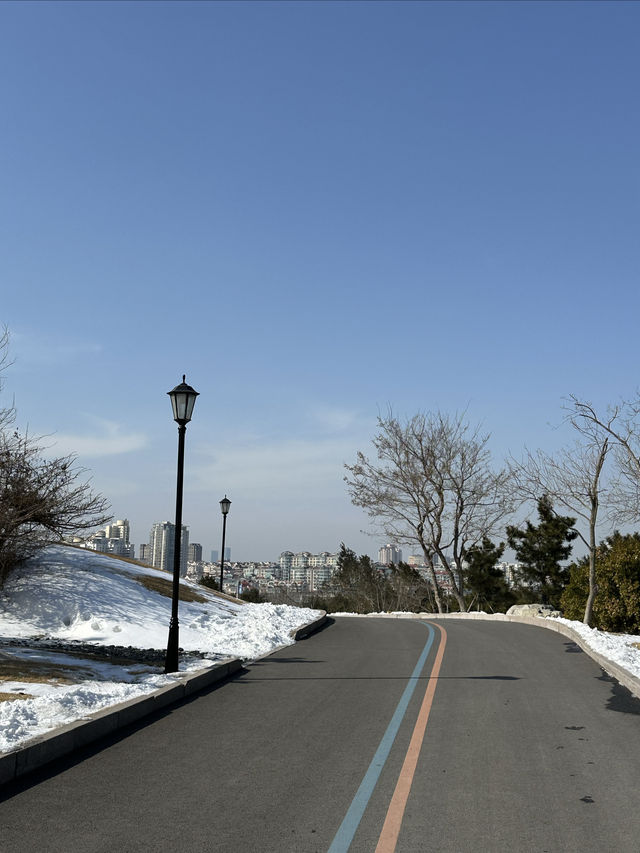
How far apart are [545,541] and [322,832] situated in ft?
157

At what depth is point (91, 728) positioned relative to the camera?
7.85 metres

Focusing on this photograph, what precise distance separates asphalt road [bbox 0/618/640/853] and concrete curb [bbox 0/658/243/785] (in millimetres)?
145

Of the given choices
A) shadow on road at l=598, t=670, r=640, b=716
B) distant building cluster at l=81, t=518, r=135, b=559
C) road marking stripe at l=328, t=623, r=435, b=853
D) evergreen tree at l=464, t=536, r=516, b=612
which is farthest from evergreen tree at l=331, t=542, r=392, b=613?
road marking stripe at l=328, t=623, r=435, b=853

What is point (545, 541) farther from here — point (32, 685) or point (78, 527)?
point (32, 685)

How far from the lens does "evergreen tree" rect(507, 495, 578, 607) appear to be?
49750 mm

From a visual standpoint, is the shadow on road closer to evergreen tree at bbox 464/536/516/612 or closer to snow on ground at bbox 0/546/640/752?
snow on ground at bbox 0/546/640/752

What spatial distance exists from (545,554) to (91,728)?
46.4 m

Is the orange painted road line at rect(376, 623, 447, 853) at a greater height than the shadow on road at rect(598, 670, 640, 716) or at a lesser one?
greater

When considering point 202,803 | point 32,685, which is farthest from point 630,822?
point 32,685

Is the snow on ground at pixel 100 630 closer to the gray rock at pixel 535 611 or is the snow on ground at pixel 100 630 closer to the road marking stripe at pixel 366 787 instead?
the road marking stripe at pixel 366 787

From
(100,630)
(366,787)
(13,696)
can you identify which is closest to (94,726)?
(13,696)

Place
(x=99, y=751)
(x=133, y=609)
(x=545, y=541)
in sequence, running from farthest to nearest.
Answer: (x=545, y=541), (x=133, y=609), (x=99, y=751)

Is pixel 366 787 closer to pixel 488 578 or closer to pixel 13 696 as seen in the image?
pixel 13 696

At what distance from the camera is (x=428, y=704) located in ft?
33.8
